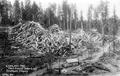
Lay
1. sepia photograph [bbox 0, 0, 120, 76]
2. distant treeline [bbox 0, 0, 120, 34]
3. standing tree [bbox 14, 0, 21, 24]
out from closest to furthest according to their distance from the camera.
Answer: sepia photograph [bbox 0, 0, 120, 76] → distant treeline [bbox 0, 0, 120, 34] → standing tree [bbox 14, 0, 21, 24]

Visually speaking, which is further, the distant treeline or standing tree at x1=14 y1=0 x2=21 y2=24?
standing tree at x1=14 y1=0 x2=21 y2=24

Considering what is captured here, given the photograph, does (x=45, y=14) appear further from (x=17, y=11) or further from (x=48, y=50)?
(x=48, y=50)

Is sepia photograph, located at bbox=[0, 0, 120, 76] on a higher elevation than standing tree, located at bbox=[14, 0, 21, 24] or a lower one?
lower

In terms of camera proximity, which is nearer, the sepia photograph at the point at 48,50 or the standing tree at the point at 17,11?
the sepia photograph at the point at 48,50

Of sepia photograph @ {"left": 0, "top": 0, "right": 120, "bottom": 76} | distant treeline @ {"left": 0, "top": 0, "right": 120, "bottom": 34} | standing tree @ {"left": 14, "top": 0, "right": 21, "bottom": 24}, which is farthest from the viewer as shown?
standing tree @ {"left": 14, "top": 0, "right": 21, "bottom": 24}

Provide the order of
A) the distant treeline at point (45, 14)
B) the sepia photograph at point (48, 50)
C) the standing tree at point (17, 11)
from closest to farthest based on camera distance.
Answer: the sepia photograph at point (48, 50) < the distant treeline at point (45, 14) < the standing tree at point (17, 11)

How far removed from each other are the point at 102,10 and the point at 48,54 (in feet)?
65.2

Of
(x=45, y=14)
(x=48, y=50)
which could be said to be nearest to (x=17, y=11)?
(x=45, y=14)

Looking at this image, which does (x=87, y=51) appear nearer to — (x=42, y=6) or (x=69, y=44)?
(x=69, y=44)

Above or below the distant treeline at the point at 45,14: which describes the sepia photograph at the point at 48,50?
below

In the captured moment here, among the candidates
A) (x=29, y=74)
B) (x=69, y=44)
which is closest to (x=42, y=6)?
(x=69, y=44)

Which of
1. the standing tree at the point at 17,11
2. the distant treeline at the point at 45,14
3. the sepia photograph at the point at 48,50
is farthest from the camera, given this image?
the standing tree at the point at 17,11

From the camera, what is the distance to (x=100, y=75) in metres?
12.4

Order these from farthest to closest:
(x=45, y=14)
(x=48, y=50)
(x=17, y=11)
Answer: (x=45, y=14)
(x=17, y=11)
(x=48, y=50)
